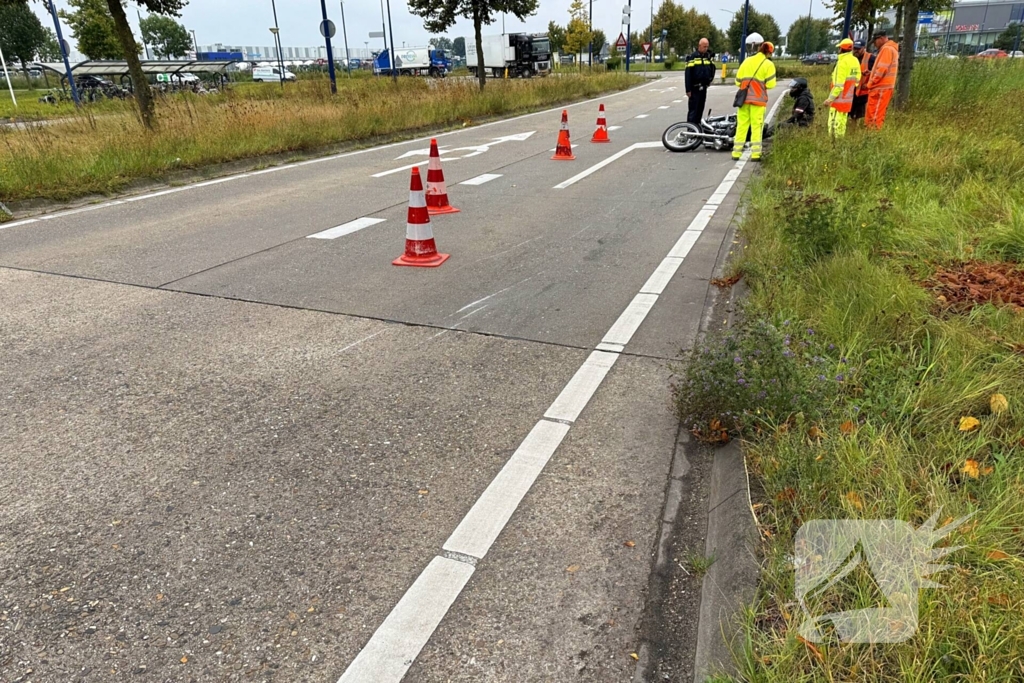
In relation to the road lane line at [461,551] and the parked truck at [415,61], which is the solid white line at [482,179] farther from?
the parked truck at [415,61]

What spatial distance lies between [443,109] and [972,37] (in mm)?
83206

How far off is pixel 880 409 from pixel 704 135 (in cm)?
1082

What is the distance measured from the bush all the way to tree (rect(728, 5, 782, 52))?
3116 inches

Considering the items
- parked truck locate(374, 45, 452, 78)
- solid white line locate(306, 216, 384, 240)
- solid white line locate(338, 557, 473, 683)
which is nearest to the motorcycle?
solid white line locate(306, 216, 384, 240)

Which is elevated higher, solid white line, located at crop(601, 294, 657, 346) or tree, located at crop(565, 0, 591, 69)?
tree, located at crop(565, 0, 591, 69)

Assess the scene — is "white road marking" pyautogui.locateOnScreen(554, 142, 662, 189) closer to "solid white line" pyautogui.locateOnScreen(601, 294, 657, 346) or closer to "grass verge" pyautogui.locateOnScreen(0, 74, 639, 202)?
"solid white line" pyautogui.locateOnScreen(601, 294, 657, 346)

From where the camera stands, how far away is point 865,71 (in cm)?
1394

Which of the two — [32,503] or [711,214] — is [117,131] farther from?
[32,503]

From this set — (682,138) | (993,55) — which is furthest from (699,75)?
(993,55)

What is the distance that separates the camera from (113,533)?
2764 mm

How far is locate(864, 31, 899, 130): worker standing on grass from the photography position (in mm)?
12234

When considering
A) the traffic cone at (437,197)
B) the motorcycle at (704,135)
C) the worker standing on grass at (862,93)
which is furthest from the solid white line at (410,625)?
the worker standing on grass at (862,93)

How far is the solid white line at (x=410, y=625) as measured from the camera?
7.02 feet

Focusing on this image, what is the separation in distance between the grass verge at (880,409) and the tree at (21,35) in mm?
78763
